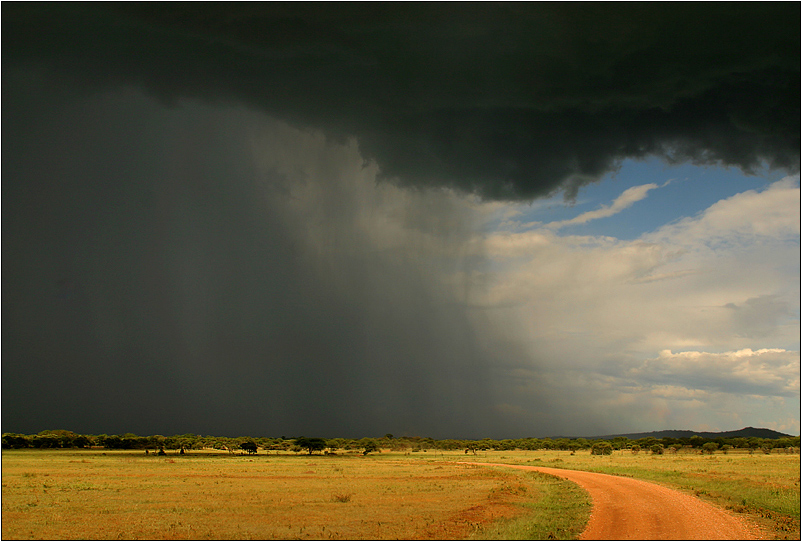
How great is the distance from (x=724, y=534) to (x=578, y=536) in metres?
6.78

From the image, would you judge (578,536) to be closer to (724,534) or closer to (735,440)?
(724,534)

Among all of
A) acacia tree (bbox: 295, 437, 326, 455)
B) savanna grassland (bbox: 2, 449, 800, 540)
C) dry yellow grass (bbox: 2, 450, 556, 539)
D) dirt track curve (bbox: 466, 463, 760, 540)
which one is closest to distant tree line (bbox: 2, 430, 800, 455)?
acacia tree (bbox: 295, 437, 326, 455)

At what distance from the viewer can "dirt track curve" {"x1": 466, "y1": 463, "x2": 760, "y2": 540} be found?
20969 millimetres

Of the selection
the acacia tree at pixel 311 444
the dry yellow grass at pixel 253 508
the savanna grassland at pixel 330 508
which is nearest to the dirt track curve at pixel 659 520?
the savanna grassland at pixel 330 508

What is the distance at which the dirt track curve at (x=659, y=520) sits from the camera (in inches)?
826

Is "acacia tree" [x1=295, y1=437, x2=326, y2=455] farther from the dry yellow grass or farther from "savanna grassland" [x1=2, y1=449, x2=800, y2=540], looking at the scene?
"savanna grassland" [x1=2, y1=449, x2=800, y2=540]

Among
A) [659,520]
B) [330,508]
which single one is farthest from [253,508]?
[659,520]

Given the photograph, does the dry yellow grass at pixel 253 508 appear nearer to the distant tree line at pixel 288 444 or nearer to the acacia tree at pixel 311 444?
the acacia tree at pixel 311 444

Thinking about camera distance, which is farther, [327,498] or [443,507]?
[327,498]

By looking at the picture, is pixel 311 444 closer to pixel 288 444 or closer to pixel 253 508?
pixel 288 444

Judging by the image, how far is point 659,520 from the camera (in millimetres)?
23766

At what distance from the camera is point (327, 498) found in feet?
118

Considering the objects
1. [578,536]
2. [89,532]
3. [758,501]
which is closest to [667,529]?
[578,536]

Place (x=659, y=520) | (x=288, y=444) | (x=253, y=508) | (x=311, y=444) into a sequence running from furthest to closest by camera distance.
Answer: (x=288, y=444) < (x=311, y=444) < (x=253, y=508) < (x=659, y=520)
